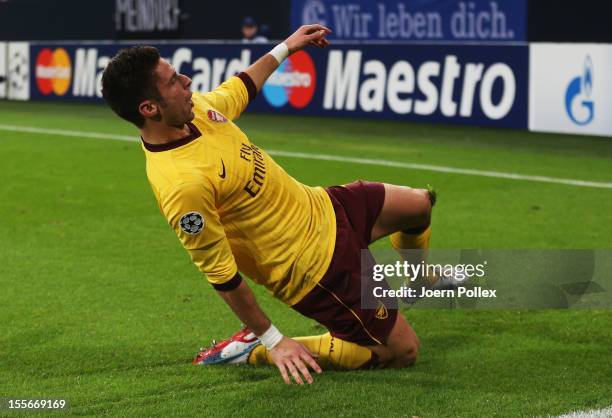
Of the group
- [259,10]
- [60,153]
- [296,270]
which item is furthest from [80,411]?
[259,10]

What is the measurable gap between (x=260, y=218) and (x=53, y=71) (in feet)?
62.4

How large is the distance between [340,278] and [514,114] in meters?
11.1

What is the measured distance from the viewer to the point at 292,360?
15.6ft

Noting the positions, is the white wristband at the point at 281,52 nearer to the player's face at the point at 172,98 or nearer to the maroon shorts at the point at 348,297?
the maroon shorts at the point at 348,297

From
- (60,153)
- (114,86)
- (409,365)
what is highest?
(114,86)

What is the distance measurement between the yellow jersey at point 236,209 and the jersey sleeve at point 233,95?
4 centimetres

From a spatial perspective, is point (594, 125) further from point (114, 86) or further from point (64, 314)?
point (114, 86)

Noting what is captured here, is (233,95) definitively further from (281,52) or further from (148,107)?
(148,107)

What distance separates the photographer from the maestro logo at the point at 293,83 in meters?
18.4

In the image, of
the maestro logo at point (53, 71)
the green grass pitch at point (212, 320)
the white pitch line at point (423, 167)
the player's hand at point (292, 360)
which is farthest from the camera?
the maestro logo at point (53, 71)

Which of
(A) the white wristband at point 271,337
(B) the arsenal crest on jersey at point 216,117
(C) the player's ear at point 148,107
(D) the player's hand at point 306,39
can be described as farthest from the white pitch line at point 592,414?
(D) the player's hand at point 306,39

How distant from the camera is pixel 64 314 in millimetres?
6719

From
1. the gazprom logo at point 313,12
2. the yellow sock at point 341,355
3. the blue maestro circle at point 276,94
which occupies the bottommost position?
the blue maestro circle at point 276,94

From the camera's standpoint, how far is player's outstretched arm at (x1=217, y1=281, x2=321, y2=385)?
475 centimetres
